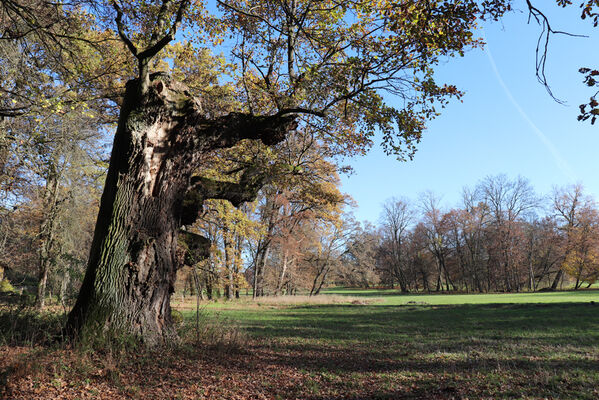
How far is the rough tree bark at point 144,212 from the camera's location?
220 inches

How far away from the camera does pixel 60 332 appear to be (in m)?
5.53

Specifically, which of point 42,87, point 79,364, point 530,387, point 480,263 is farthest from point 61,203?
point 480,263

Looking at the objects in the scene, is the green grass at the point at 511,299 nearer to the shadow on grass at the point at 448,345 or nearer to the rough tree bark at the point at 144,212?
the shadow on grass at the point at 448,345

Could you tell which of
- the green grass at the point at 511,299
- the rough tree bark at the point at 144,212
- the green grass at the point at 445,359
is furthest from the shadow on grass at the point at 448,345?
the green grass at the point at 511,299

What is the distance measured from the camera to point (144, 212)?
6129 mm

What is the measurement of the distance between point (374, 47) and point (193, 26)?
190 inches

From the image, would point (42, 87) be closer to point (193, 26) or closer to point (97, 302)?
point (193, 26)

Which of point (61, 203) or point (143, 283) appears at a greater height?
point (61, 203)

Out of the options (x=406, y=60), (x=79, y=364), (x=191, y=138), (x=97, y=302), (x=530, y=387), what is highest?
(x=406, y=60)

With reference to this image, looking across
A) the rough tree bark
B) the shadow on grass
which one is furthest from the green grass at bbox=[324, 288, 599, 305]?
the rough tree bark

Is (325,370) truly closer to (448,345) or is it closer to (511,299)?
(448,345)

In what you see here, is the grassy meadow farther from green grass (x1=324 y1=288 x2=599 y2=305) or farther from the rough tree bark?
green grass (x1=324 y1=288 x2=599 y2=305)

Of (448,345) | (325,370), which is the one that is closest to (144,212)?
(325,370)

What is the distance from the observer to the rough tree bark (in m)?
5.59
